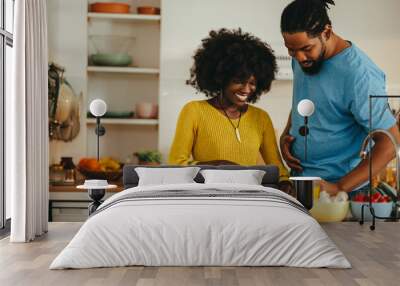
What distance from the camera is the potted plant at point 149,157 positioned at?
8.04 metres

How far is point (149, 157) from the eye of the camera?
805 centimetres

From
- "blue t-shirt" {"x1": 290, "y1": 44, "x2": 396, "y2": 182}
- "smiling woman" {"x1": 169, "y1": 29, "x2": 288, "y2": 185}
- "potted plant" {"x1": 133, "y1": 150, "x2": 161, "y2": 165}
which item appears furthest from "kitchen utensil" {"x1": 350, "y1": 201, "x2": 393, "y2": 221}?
"potted plant" {"x1": 133, "y1": 150, "x2": 161, "y2": 165}

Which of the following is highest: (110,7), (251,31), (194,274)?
(110,7)

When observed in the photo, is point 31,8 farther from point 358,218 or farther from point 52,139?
point 358,218

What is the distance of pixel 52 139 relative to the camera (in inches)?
320

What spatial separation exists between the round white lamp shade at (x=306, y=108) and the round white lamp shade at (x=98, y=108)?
7.27 ft

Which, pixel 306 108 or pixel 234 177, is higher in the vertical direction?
pixel 306 108

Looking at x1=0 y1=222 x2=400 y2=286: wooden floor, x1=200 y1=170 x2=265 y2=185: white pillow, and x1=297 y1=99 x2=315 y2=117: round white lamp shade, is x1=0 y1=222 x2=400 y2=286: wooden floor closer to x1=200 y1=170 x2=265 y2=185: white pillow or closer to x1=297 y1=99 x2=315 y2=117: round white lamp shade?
x1=200 y1=170 x2=265 y2=185: white pillow

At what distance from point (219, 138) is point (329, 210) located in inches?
60.7

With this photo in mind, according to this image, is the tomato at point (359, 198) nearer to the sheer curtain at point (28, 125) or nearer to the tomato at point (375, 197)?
the tomato at point (375, 197)

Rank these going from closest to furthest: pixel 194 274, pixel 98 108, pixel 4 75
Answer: pixel 194 274 < pixel 4 75 < pixel 98 108

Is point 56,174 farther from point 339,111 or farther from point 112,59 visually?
point 339,111

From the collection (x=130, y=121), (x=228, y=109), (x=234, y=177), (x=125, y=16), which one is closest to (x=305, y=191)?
(x=234, y=177)

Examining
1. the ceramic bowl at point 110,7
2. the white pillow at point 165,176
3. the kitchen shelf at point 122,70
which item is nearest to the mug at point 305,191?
the white pillow at point 165,176
